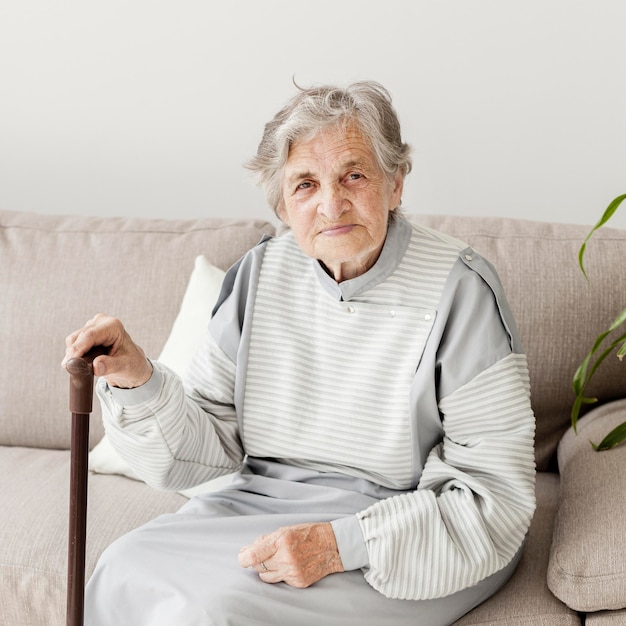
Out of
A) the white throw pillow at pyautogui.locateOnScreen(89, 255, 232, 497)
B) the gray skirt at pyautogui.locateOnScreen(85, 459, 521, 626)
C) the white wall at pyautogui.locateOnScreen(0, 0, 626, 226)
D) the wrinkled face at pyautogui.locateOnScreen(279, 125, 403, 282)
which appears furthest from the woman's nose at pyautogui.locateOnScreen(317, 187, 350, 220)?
the white wall at pyautogui.locateOnScreen(0, 0, 626, 226)

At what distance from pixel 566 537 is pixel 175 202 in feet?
5.21

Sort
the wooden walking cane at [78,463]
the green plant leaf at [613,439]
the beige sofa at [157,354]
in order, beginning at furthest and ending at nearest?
the green plant leaf at [613,439]
the beige sofa at [157,354]
the wooden walking cane at [78,463]

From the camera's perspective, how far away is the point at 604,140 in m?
2.37

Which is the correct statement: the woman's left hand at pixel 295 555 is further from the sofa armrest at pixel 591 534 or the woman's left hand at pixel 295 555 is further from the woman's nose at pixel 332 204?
the woman's nose at pixel 332 204

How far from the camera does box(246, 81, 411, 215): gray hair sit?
151 centimetres

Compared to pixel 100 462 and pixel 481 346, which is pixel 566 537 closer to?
pixel 481 346

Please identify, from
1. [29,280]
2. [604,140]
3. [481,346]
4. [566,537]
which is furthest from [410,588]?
[604,140]

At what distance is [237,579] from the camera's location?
1367 millimetres

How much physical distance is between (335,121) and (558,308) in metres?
0.73

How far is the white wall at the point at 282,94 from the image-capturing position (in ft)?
7.70

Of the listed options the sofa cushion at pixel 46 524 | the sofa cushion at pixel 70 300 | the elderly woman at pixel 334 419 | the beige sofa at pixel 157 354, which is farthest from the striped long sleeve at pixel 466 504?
the sofa cushion at pixel 70 300

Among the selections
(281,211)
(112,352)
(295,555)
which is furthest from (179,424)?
(281,211)

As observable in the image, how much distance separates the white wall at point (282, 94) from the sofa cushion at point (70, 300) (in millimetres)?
473

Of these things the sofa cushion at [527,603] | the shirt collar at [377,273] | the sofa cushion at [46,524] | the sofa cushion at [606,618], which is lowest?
the sofa cushion at [46,524]
